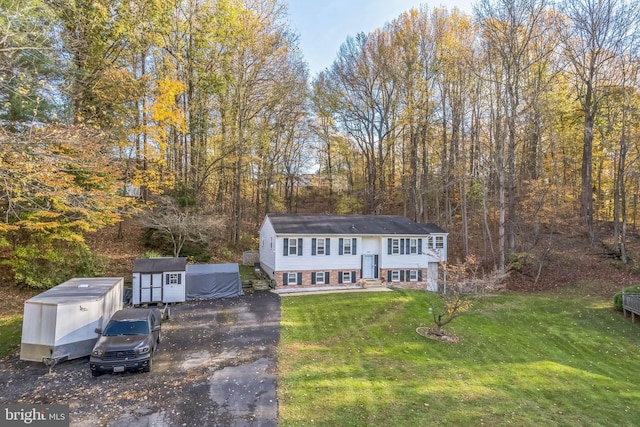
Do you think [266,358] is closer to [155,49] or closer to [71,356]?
[71,356]

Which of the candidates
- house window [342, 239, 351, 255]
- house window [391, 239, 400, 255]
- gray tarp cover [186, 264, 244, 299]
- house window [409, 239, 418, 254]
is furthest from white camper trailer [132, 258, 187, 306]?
house window [409, 239, 418, 254]

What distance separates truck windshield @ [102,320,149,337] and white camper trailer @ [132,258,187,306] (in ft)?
20.9

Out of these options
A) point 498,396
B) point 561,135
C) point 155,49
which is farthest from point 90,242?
point 561,135

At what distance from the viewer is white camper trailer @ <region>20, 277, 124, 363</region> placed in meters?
10.5

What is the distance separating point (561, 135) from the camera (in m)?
30.8

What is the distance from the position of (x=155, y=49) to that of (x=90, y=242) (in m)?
14.3

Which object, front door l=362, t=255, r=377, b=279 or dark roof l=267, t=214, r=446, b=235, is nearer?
dark roof l=267, t=214, r=446, b=235

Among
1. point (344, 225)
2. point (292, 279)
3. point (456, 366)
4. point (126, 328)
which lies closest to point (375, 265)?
point (344, 225)

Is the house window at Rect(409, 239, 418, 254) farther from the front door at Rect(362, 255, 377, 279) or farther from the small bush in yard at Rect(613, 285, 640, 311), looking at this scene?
the small bush in yard at Rect(613, 285, 640, 311)

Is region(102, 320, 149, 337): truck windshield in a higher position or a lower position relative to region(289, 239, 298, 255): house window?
lower

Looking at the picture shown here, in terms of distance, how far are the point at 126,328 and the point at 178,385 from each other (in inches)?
119

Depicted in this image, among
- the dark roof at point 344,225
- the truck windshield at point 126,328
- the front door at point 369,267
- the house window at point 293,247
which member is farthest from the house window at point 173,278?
the front door at point 369,267

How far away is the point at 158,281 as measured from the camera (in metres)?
17.4

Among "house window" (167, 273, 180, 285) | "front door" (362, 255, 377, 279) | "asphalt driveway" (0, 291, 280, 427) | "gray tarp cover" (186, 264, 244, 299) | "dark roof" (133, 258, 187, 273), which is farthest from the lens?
"front door" (362, 255, 377, 279)
